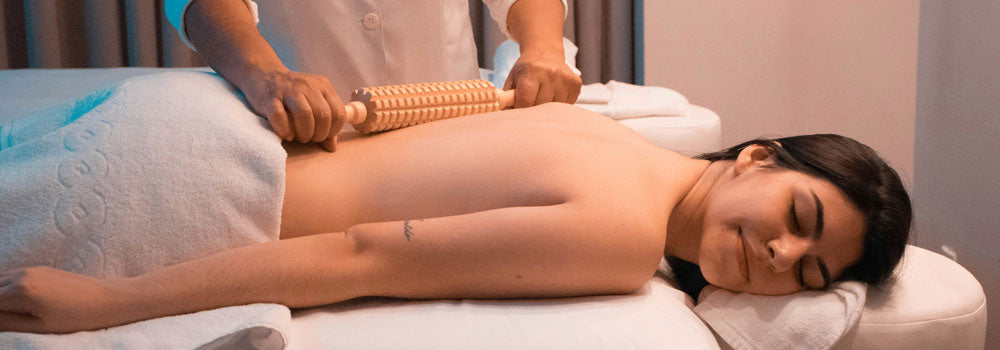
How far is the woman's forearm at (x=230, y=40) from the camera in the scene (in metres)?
1.19

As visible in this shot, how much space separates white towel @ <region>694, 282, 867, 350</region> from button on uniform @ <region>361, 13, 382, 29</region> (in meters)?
0.89

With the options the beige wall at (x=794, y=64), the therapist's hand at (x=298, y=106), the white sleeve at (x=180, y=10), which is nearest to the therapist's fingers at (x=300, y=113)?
the therapist's hand at (x=298, y=106)

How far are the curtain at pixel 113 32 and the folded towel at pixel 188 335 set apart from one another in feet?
8.03

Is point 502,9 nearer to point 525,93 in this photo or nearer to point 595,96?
point 525,93

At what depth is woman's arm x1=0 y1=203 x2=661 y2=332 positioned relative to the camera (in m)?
0.92

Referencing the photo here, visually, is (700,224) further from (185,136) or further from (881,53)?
(881,53)

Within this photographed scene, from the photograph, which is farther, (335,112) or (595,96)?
(595,96)

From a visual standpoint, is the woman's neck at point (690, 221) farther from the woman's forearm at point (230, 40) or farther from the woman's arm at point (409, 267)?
the woman's forearm at point (230, 40)

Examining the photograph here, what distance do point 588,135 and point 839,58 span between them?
2.43 m

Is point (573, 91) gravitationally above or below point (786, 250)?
above

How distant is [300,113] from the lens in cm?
106

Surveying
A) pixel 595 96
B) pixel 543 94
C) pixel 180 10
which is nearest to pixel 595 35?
pixel 595 96

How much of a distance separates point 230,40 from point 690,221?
82 centimetres

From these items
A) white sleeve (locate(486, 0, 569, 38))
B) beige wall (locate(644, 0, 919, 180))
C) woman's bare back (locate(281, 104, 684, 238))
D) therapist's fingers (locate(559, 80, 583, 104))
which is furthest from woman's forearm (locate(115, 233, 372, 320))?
beige wall (locate(644, 0, 919, 180))
